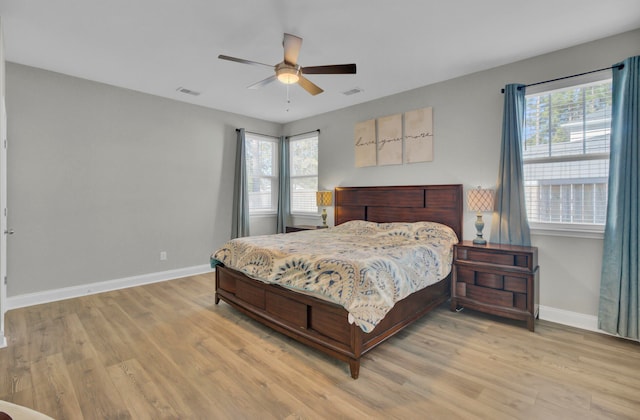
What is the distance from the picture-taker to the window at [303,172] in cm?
567

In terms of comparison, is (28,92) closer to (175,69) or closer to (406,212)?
(175,69)

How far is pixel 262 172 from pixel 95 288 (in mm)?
3140

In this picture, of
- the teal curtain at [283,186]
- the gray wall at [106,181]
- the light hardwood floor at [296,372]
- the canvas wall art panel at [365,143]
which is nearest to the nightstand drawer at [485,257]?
the light hardwood floor at [296,372]

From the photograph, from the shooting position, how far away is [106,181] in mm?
4090

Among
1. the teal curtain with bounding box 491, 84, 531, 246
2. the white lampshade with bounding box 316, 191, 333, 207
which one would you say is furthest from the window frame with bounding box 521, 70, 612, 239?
the white lampshade with bounding box 316, 191, 333, 207

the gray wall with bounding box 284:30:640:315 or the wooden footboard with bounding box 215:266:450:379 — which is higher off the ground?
the gray wall with bounding box 284:30:640:315

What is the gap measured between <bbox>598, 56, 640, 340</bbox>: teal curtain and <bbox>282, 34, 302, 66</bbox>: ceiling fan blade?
2791 millimetres

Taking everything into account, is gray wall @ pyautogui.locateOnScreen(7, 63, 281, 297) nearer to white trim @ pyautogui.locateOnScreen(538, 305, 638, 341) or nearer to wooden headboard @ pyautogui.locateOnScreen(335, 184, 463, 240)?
wooden headboard @ pyautogui.locateOnScreen(335, 184, 463, 240)

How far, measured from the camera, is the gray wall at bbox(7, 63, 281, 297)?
3.52m

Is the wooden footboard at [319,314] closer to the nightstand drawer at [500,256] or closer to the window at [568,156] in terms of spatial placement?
the nightstand drawer at [500,256]

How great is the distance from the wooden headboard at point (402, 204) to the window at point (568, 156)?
30.5 inches

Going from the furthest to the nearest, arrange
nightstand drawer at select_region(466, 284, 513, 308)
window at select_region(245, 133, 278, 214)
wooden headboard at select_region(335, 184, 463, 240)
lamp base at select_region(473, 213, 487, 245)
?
1. window at select_region(245, 133, 278, 214)
2. wooden headboard at select_region(335, 184, 463, 240)
3. lamp base at select_region(473, 213, 487, 245)
4. nightstand drawer at select_region(466, 284, 513, 308)

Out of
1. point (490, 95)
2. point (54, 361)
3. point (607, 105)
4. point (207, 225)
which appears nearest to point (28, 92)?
point (207, 225)

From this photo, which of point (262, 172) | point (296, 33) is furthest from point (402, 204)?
point (262, 172)
